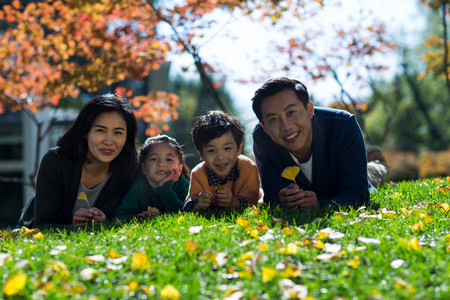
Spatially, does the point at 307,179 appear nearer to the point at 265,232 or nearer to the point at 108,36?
the point at 265,232

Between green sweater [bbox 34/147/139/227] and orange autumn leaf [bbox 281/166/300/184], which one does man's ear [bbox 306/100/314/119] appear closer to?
orange autumn leaf [bbox 281/166/300/184]

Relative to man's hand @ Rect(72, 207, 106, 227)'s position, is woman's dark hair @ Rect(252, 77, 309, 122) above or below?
above

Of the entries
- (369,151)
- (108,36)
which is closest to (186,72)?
(108,36)

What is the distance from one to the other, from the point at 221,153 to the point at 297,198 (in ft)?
2.75

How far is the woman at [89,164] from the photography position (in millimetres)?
3871

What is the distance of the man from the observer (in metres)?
3.52

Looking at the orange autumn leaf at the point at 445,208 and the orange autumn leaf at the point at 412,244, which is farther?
the orange autumn leaf at the point at 445,208

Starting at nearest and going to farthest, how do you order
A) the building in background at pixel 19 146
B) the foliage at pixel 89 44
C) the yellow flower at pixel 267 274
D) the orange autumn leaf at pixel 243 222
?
the yellow flower at pixel 267 274 → the orange autumn leaf at pixel 243 222 → the foliage at pixel 89 44 → the building in background at pixel 19 146

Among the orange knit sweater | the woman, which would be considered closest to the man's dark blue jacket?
the orange knit sweater

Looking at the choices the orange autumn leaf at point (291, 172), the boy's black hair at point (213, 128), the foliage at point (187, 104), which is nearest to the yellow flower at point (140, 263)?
the orange autumn leaf at point (291, 172)

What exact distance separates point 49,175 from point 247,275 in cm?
262

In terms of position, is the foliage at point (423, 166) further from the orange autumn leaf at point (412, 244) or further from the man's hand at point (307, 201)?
the orange autumn leaf at point (412, 244)

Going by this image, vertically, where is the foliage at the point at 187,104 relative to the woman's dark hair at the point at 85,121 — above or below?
above

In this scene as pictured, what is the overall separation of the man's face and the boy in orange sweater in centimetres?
41
